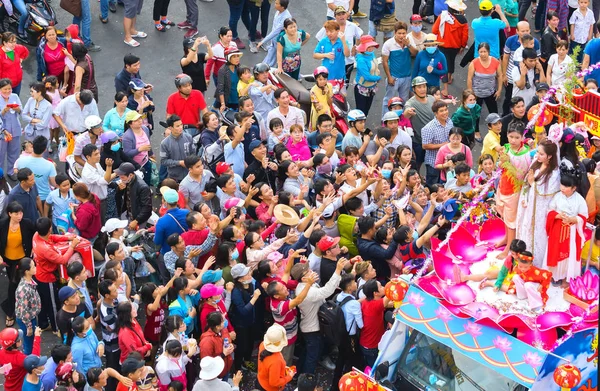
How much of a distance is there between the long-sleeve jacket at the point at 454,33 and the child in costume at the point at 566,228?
840cm

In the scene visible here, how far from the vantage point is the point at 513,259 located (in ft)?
38.1

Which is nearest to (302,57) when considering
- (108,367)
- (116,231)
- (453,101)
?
(453,101)

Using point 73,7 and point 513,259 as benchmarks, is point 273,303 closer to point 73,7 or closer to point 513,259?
point 513,259

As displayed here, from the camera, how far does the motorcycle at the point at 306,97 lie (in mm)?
17719

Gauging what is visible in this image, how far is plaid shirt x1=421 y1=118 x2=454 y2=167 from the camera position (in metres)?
16.7

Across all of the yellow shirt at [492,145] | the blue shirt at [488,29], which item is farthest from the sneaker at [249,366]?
the blue shirt at [488,29]

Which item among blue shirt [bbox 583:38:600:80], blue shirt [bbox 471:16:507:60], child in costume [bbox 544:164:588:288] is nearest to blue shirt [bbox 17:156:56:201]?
child in costume [bbox 544:164:588:288]

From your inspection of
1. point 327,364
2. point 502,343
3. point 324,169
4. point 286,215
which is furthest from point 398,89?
point 502,343

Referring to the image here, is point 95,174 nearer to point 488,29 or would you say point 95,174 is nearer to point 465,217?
point 465,217

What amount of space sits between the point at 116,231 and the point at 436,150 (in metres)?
5.41

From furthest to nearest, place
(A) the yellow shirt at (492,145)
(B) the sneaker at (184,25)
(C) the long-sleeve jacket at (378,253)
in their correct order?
(B) the sneaker at (184,25), (A) the yellow shirt at (492,145), (C) the long-sleeve jacket at (378,253)

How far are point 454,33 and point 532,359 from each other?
9846 millimetres

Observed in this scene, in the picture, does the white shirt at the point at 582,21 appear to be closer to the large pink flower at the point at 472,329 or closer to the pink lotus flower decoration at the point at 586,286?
the pink lotus flower decoration at the point at 586,286

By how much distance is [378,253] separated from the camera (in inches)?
543
